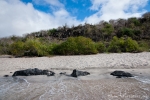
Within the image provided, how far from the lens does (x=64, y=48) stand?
765 inches

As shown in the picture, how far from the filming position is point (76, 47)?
62.8ft

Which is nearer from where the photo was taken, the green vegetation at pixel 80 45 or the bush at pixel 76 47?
the bush at pixel 76 47

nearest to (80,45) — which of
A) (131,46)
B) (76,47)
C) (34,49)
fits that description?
(76,47)

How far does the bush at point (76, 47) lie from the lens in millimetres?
18906

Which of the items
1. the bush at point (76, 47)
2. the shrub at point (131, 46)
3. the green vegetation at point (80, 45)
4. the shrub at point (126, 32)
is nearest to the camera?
the shrub at point (131, 46)

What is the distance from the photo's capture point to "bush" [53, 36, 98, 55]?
18.9 meters

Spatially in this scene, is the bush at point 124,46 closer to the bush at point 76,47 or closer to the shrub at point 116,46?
the shrub at point 116,46

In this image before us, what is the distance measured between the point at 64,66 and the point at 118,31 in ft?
73.8

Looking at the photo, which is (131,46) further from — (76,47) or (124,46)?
(76,47)

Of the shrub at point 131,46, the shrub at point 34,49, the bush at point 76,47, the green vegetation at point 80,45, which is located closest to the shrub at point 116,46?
the green vegetation at point 80,45

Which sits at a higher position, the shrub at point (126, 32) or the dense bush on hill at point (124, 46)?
the shrub at point (126, 32)

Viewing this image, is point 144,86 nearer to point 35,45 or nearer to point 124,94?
point 124,94

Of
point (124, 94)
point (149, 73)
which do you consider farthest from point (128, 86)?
point (149, 73)

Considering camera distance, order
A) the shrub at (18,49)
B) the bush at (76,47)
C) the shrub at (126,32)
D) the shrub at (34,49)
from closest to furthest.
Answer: the bush at (76,47), the shrub at (34,49), the shrub at (18,49), the shrub at (126,32)
